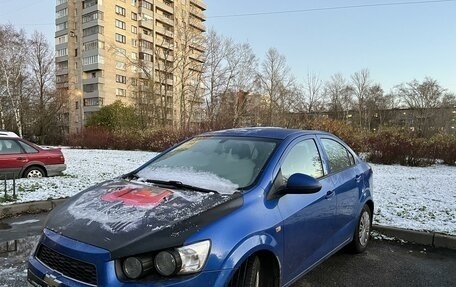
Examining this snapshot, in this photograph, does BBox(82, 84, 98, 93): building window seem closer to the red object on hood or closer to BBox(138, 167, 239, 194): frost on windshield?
BBox(138, 167, 239, 194): frost on windshield

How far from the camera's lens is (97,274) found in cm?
237

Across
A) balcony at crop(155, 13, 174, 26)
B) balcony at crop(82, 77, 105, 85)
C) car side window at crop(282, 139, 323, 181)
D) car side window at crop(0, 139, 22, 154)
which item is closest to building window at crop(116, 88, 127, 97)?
balcony at crop(82, 77, 105, 85)

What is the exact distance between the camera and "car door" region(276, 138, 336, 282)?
322 cm

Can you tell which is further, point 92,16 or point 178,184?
point 92,16

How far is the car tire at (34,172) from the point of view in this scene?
35.6 ft

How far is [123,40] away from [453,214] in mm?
71027

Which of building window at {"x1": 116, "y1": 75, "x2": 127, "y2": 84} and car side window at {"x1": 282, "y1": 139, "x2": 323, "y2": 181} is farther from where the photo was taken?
building window at {"x1": 116, "y1": 75, "x2": 127, "y2": 84}

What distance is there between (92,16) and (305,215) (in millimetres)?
71342

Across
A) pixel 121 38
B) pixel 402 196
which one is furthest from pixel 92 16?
pixel 402 196

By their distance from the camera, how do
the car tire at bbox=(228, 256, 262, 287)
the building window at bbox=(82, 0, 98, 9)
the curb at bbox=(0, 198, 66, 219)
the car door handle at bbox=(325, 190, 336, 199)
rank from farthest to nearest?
the building window at bbox=(82, 0, 98, 9) < the curb at bbox=(0, 198, 66, 219) < the car door handle at bbox=(325, 190, 336, 199) < the car tire at bbox=(228, 256, 262, 287)

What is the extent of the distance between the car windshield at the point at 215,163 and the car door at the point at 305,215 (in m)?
0.27

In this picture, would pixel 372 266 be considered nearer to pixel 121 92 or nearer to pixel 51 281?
pixel 51 281

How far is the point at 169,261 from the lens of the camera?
2.40 m

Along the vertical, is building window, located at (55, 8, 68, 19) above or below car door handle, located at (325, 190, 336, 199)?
above
